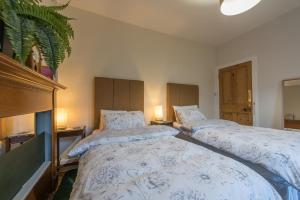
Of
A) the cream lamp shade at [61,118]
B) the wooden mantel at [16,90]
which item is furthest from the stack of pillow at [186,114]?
the wooden mantel at [16,90]

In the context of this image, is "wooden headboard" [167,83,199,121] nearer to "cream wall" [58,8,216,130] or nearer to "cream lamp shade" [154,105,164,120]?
"cream wall" [58,8,216,130]

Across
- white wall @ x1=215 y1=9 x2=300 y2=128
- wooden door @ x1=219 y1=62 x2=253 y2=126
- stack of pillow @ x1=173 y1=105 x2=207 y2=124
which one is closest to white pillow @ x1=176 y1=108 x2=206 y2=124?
stack of pillow @ x1=173 y1=105 x2=207 y2=124

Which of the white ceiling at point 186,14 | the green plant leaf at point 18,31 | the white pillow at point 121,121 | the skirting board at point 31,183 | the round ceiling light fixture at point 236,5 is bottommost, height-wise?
the skirting board at point 31,183

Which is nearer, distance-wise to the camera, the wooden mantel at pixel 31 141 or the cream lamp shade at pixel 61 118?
the wooden mantel at pixel 31 141

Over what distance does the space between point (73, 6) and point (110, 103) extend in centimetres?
174

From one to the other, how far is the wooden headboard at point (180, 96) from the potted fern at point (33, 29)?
2.65m

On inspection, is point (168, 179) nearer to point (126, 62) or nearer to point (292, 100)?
point (126, 62)

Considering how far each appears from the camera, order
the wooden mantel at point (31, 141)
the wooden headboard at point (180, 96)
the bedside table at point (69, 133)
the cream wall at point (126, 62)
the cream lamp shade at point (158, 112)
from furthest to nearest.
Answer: the wooden headboard at point (180, 96)
the cream lamp shade at point (158, 112)
the cream wall at point (126, 62)
the bedside table at point (69, 133)
the wooden mantel at point (31, 141)

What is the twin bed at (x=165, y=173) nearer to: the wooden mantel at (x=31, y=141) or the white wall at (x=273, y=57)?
the wooden mantel at (x=31, y=141)

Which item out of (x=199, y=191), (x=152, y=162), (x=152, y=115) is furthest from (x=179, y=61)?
(x=199, y=191)

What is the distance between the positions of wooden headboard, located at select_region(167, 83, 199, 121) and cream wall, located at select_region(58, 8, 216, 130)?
13cm

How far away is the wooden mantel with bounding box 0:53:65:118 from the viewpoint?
0.76 m

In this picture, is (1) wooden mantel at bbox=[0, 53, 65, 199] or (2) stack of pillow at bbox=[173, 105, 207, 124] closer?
(1) wooden mantel at bbox=[0, 53, 65, 199]

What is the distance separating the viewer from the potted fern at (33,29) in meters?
0.73
